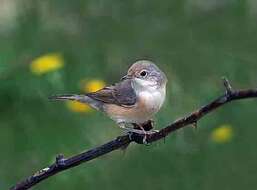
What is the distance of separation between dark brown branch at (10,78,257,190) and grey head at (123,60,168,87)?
8.8 inches

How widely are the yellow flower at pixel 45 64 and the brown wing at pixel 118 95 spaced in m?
0.89

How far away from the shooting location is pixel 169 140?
347 cm

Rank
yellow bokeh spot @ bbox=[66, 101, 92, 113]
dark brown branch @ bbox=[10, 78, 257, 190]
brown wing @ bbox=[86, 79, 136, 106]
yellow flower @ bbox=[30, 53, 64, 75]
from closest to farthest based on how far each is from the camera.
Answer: dark brown branch @ bbox=[10, 78, 257, 190], brown wing @ bbox=[86, 79, 136, 106], yellow flower @ bbox=[30, 53, 64, 75], yellow bokeh spot @ bbox=[66, 101, 92, 113]

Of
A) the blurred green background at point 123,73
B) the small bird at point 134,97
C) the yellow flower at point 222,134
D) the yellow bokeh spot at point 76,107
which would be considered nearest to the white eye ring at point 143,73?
the small bird at point 134,97

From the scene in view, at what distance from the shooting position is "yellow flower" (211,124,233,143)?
339 centimetres

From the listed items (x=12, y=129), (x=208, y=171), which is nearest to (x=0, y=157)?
(x=12, y=129)

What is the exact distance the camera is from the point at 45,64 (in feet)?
10.3

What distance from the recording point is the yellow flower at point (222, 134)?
3.39 metres

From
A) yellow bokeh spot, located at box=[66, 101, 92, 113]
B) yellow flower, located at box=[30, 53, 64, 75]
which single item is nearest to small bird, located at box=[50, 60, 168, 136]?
yellow flower, located at box=[30, 53, 64, 75]

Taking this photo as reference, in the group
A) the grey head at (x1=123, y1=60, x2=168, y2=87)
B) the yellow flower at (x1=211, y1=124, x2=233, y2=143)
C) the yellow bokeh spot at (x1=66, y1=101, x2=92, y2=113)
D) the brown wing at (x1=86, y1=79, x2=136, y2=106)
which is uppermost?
the yellow bokeh spot at (x1=66, y1=101, x2=92, y2=113)

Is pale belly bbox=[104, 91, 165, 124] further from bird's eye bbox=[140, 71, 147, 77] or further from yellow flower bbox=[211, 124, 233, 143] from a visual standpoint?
yellow flower bbox=[211, 124, 233, 143]

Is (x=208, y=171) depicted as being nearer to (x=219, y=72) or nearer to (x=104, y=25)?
(x=219, y=72)

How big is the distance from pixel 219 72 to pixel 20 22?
91 centimetres

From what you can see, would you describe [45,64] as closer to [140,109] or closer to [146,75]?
[140,109]
